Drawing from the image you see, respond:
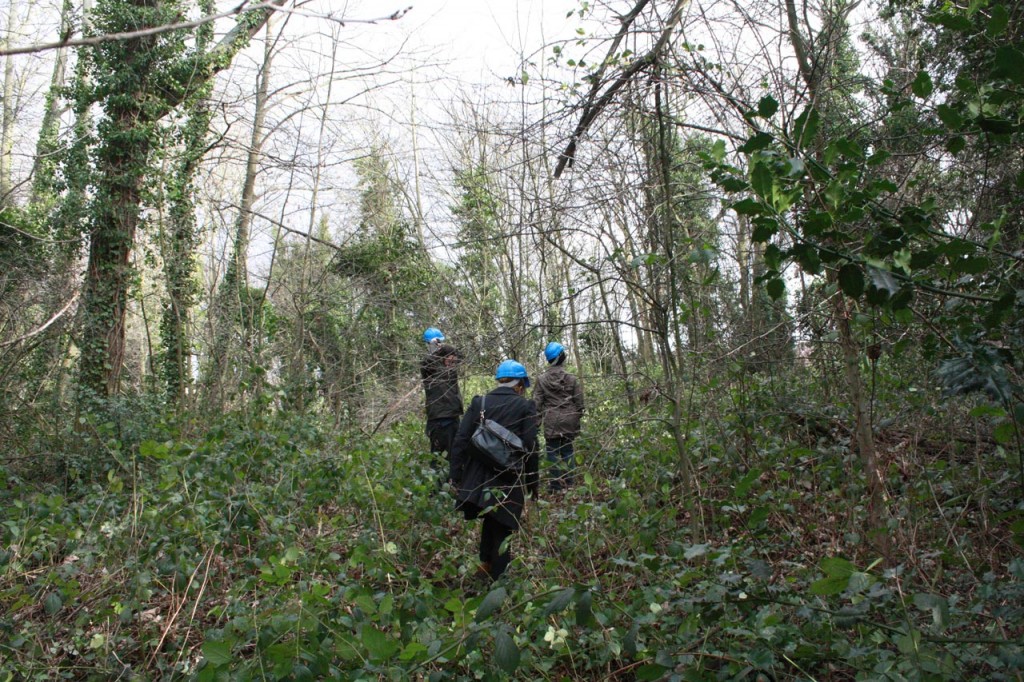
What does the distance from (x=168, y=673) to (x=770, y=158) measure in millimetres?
3666

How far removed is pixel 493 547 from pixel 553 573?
1.07 metres

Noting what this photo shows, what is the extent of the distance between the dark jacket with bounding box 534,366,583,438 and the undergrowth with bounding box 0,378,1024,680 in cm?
127

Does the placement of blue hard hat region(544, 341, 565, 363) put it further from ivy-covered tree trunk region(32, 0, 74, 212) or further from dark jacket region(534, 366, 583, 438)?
ivy-covered tree trunk region(32, 0, 74, 212)

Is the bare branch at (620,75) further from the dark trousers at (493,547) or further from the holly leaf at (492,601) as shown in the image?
the holly leaf at (492,601)

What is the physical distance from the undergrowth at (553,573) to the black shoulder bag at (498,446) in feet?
1.40

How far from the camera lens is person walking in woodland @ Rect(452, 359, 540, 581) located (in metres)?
5.20

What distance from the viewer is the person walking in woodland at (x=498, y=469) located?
17.0 feet

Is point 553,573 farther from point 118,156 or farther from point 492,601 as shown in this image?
point 118,156

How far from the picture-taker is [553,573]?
Answer: 4.38m

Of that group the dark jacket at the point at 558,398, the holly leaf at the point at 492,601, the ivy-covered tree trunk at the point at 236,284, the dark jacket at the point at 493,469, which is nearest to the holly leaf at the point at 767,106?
the holly leaf at the point at 492,601

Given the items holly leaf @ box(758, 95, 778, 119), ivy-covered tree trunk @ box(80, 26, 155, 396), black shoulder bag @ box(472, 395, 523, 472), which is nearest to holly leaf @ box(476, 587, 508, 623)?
holly leaf @ box(758, 95, 778, 119)

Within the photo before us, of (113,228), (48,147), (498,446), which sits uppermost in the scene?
(48,147)

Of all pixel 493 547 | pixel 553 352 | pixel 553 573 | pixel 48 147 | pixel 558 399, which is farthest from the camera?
pixel 48 147

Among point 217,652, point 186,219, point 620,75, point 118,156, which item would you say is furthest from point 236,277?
point 217,652
